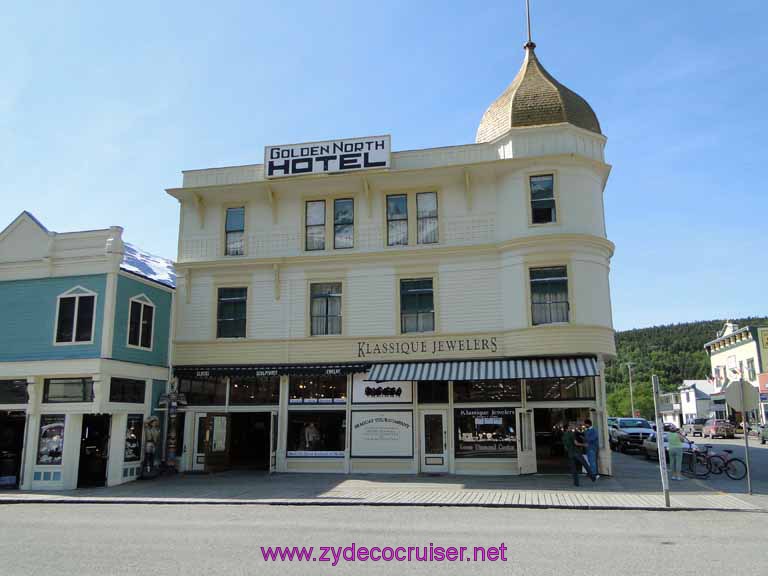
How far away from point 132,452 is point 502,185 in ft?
47.8

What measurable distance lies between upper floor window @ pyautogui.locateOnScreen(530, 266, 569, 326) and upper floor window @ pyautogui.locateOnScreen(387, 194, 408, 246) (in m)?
4.72

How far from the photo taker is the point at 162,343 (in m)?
22.0

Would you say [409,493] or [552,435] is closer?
[409,493]

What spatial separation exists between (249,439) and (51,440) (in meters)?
7.69

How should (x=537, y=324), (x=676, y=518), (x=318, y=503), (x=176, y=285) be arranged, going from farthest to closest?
(x=176, y=285)
(x=537, y=324)
(x=318, y=503)
(x=676, y=518)

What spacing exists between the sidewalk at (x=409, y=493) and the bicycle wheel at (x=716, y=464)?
1.70 meters

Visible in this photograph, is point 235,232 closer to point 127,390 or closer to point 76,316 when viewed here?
point 76,316

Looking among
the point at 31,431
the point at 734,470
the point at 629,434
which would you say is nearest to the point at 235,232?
the point at 31,431

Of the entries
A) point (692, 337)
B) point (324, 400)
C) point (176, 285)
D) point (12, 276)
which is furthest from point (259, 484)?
point (692, 337)

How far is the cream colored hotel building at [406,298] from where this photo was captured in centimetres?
1991

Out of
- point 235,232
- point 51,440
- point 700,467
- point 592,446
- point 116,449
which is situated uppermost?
point 235,232

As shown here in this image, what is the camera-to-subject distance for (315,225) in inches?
898

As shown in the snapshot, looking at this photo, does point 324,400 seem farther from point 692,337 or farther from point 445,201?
point 692,337

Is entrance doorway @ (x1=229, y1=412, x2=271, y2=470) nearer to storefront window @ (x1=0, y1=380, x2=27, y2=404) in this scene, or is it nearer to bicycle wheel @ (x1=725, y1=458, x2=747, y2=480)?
storefront window @ (x1=0, y1=380, x2=27, y2=404)
